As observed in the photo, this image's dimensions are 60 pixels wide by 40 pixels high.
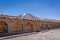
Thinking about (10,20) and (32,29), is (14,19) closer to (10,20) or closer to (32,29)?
(10,20)

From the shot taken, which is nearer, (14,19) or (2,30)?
(2,30)

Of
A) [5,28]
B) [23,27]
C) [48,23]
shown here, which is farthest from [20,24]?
[48,23]

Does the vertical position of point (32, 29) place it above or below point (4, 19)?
below

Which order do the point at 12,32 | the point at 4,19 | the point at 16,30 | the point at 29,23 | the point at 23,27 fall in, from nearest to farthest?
the point at 4,19 < the point at 12,32 < the point at 16,30 < the point at 23,27 < the point at 29,23

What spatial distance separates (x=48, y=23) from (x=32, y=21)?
36.8 feet

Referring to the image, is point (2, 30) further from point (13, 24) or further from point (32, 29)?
point (32, 29)

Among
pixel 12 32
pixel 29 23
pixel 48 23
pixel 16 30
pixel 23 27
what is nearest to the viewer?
pixel 12 32

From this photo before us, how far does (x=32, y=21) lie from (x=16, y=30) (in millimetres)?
5304

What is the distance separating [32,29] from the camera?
23.7 meters

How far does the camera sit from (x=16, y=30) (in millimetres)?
19109

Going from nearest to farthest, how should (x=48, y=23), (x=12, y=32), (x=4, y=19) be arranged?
(x=4, y=19) → (x=12, y=32) → (x=48, y=23)

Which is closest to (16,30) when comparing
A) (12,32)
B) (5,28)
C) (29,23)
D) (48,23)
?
(12,32)

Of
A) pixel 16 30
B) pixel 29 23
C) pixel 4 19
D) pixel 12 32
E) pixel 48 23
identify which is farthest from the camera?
pixel 48 23

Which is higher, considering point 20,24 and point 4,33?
point 20,24
